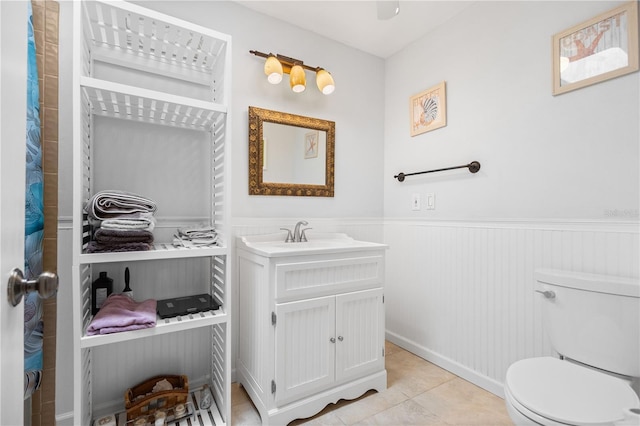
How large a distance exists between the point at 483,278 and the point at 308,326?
1107 mm

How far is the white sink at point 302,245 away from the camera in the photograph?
5.19 ft

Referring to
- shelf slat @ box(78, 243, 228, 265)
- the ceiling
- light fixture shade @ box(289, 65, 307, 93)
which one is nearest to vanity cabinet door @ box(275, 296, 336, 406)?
shelf slat @ box(78, 243, 228, 265)

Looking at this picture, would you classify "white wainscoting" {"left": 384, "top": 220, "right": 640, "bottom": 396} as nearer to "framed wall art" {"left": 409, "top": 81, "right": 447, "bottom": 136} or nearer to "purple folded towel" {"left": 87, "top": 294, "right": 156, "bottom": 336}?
"framed wall art" {"left": 409, "top": 81, "right": 447, "bottom": 136}

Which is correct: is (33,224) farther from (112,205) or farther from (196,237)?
(196,237)

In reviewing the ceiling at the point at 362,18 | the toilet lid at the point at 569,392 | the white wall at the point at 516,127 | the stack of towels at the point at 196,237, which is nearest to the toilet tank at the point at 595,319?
the toilet lid at the point at 569,392

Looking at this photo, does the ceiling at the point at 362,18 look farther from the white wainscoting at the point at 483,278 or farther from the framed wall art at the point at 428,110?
the white wainscoting at the point at 483,278

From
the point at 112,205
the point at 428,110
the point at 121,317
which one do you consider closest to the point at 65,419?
the point at 121,317

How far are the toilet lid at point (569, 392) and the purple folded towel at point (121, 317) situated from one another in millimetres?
1476

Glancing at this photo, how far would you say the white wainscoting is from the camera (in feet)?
4.88

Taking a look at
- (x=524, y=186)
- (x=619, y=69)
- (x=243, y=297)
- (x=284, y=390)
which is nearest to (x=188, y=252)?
(x=243, y=297)

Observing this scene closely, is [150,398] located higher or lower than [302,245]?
lower

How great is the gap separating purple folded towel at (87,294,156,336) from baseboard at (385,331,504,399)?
1.80 metres

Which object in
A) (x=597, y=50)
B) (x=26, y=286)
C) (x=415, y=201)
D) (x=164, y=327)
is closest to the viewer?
(x=26, y=286)

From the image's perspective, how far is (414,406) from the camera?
1.71 m
